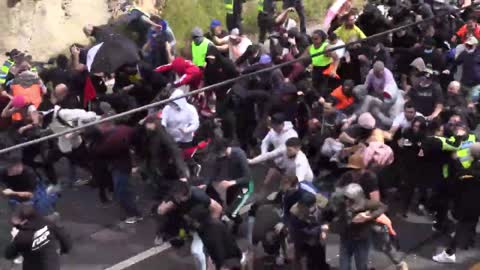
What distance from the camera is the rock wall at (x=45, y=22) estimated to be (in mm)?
14766

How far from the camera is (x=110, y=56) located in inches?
429

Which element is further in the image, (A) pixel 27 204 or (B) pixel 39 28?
(B) pixel 39 28

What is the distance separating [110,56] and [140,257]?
2.89 m

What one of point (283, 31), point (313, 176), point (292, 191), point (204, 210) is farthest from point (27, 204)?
point (283, 31)

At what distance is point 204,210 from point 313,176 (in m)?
1.66

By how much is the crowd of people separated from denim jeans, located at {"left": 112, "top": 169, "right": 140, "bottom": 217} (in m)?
0.01

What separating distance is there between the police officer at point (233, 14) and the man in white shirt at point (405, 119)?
6130 mm

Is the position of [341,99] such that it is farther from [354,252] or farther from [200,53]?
[354,252]

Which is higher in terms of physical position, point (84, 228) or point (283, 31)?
point (283, 31)

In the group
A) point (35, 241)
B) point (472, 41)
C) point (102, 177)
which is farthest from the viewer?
point (472, 41)

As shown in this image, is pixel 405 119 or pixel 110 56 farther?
pixel 110 56

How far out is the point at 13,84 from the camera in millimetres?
10617

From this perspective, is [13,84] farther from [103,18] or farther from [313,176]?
[103,18]

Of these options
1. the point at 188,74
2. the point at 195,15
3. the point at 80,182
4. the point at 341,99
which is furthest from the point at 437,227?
the point at 195,15
